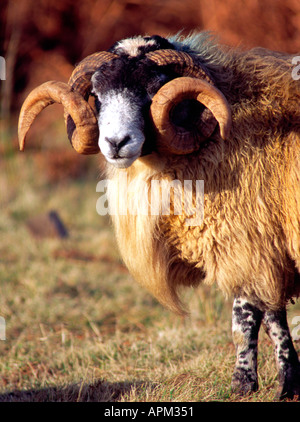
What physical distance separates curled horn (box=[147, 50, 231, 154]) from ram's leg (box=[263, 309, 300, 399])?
134 centimetres

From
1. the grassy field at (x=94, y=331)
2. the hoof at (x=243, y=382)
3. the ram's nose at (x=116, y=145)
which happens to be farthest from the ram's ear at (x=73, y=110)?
the hoof at (x=243, y=382)

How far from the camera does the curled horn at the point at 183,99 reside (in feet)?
10.7

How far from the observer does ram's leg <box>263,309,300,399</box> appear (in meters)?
3.68

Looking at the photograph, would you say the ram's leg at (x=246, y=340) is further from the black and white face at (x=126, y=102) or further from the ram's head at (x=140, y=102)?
the black and white face at (x=126, y=102)

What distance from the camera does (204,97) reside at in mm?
3312

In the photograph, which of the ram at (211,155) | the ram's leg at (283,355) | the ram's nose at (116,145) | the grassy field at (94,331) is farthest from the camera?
the grassy field at (94,331)

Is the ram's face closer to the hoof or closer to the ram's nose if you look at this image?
the ram's nose

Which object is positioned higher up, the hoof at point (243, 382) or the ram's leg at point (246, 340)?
the ram's leg at point (246, 340)

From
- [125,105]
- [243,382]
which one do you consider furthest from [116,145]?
[243,382]

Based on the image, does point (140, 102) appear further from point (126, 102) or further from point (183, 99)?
point (183, 99)

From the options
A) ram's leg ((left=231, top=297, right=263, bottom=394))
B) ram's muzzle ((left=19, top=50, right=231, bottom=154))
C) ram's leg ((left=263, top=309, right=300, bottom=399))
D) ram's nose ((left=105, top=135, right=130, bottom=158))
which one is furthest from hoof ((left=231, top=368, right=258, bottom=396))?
ram's nose ((left=105, top=135, right=130, bottom=158))

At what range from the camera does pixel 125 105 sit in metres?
3.27

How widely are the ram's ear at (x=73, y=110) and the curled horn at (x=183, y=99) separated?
0.40 meters
